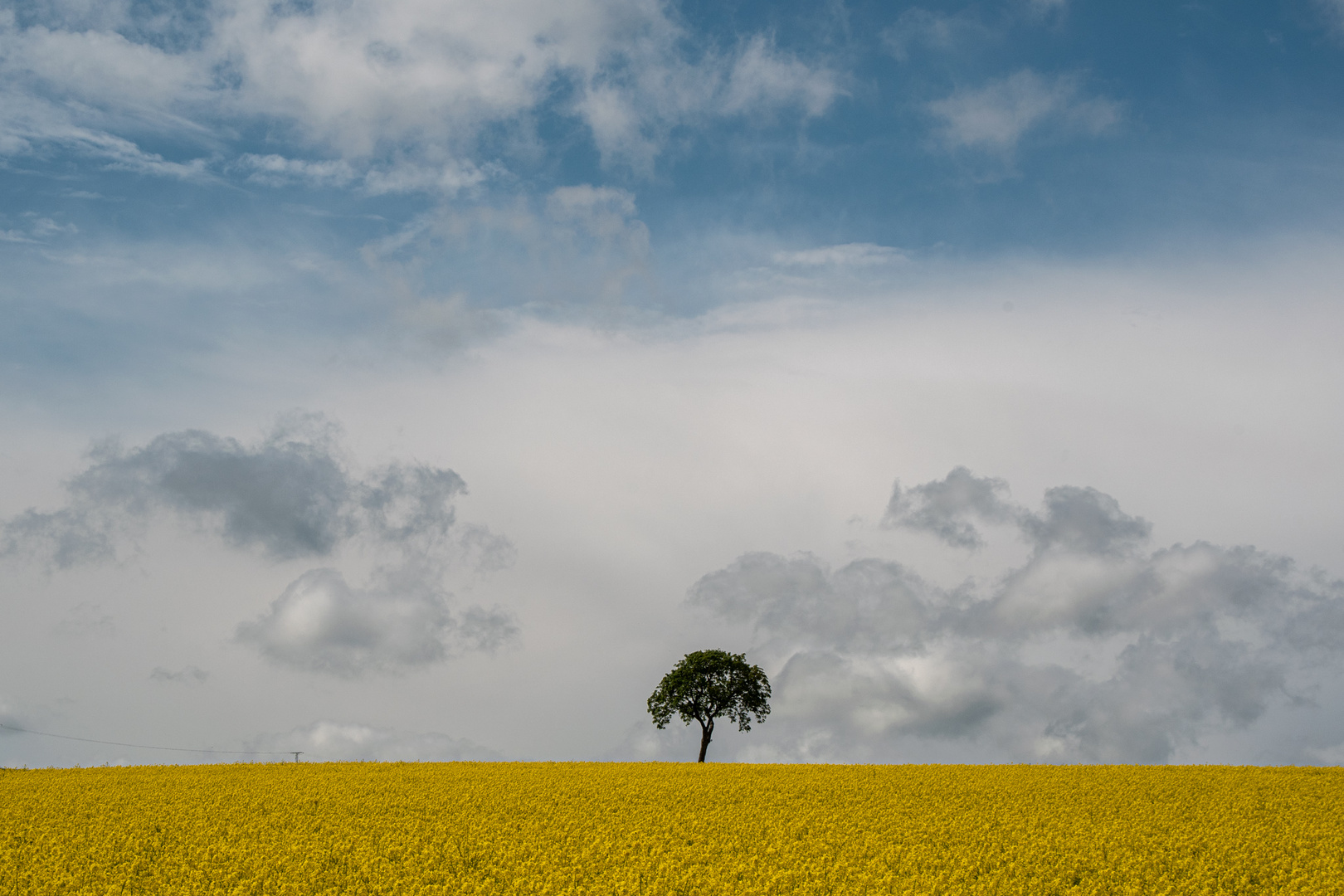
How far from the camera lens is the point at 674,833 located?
76.4 feet

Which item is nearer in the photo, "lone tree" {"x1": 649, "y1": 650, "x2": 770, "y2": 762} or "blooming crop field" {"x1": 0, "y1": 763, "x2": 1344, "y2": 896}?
"blooming crop field" {"x1": 0, "y1": 763, "x2": 1344, "y2": 896}

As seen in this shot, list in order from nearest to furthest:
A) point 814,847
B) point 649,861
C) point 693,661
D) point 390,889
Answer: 1. point 390,889
2. point 649,861
3. point 814,847
4. point 693,661

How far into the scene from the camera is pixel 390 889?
18000 millimetres

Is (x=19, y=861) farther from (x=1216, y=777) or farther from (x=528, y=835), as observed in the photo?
(x=1216, y=777)

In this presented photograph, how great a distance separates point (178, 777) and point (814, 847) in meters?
27.0

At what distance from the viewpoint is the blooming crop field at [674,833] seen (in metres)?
18.7

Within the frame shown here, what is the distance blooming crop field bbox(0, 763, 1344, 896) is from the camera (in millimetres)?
18734

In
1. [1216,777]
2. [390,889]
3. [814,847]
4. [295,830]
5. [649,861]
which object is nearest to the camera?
[390,889]

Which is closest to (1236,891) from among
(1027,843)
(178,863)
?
(1027,843)

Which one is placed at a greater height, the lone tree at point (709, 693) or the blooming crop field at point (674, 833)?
→ the lone tree at point (709, 693)

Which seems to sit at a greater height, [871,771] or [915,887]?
[871,771]

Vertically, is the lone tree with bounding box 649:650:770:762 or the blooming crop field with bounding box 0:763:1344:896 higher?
the lone tree with bounding box 649:650:770:762

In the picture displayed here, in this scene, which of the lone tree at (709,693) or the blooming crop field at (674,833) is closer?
the blooming crop field at (674,833)

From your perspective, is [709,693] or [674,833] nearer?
[674,833]
